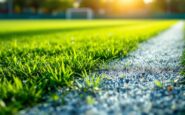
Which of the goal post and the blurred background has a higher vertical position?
the blurred background

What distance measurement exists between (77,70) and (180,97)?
1.72 metres

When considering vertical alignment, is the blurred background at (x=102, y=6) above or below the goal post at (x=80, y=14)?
above

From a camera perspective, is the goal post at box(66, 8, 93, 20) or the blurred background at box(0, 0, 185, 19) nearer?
the goal post at box(66, 8, 93, 20)

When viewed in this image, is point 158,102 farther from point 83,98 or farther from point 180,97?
point 83,98

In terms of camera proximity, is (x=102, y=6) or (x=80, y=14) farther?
(x=102, y=6)

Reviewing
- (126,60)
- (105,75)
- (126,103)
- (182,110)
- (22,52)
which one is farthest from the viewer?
(22,52)

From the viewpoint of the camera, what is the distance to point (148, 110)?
2.59 m

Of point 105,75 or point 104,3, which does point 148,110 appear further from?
point 104,3

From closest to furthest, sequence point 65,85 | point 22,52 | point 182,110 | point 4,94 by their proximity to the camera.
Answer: point 182,110 → point 4,94 → point 65,85 → point 22,52

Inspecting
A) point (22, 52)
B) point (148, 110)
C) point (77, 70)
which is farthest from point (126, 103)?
point (22, 52)

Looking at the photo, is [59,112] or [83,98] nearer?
[59,112]

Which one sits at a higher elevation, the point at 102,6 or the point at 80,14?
the point at 102,6

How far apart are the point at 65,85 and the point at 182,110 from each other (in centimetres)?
147

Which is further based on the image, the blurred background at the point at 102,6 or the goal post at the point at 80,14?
the blurred background at the point at 102,6
